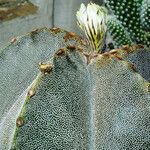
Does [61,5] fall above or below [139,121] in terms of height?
below

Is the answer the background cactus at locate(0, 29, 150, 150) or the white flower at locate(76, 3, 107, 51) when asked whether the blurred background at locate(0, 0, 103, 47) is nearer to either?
the white flower at locate(76, 3, 107, 51)

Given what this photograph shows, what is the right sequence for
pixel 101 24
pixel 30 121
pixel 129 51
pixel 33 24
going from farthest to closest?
pixel 33 24, pixel 101 24, pixel 129 51, pixel 30 121

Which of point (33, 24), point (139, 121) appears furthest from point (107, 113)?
point (33, 24)

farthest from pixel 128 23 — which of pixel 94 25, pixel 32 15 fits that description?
pixel 94 25

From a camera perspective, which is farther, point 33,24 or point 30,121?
point 33,24

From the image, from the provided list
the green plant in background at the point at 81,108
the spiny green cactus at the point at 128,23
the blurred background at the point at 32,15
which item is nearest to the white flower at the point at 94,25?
the green plant in background at the point at 81,108

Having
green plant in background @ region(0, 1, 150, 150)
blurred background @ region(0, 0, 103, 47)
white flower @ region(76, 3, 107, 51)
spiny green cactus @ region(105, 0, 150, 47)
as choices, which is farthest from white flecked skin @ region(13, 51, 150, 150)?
A: blurred background @ region(0, 0, 103, 47)

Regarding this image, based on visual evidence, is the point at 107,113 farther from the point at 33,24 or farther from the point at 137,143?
the point at 33,24
